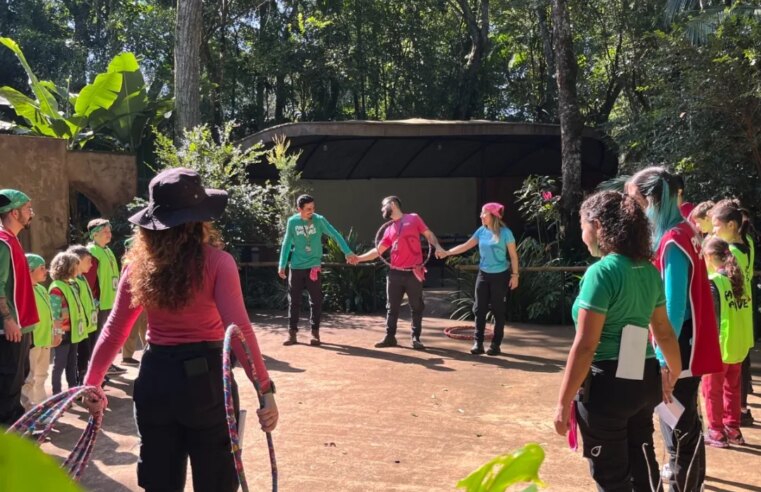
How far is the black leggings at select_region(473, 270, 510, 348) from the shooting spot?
27.9 ft

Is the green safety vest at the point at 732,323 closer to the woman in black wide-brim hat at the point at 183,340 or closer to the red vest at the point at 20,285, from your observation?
the woman in black wide-brim hat at the point at 183,340

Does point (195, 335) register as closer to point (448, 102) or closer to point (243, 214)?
point (243, 214)

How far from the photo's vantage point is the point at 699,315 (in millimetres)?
3617

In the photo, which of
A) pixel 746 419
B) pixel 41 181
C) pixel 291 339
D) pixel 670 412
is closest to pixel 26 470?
pixel 670 412

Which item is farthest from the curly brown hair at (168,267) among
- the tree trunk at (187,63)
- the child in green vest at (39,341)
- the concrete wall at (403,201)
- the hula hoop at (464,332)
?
the concrete wall at (403,201)

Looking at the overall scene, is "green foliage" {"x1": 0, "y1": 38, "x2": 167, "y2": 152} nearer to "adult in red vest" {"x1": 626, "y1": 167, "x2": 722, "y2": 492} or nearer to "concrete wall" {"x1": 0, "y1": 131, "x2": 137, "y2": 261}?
"concrete wall" {"x1": 0, "y1": 131, "x2": 137, "y2": 261}

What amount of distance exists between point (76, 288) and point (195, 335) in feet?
12.7

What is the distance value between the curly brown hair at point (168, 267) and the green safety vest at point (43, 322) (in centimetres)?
321

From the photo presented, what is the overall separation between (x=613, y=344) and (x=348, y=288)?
921 centimetres

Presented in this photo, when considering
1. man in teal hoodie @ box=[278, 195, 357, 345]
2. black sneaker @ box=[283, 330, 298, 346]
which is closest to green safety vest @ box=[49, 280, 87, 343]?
man in teal hoodie @ box=[278, 195, 357, 345]

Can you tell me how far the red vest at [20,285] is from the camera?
4.43 m

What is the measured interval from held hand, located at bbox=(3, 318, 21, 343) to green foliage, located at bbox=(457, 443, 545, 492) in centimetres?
411

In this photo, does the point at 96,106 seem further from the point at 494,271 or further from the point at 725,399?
the point at 725,399

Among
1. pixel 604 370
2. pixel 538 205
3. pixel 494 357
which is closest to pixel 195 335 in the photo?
pixel 604 370
